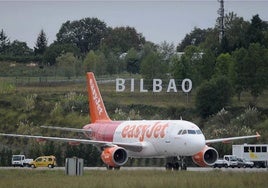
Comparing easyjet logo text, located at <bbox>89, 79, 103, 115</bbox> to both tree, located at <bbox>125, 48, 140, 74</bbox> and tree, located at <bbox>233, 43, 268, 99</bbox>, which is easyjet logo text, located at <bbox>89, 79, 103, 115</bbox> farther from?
tree, located at <bbox>125, 48, 140, 74</bbox>

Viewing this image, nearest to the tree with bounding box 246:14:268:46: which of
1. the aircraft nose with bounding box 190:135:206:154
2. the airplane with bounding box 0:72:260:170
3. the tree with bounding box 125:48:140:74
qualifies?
the tree with bounding box 125:48:140:74

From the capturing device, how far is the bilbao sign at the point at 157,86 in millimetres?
135875

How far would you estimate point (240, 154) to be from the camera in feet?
307

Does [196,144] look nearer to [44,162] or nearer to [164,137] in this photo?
[164,137]

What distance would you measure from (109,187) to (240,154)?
49828 millimetres

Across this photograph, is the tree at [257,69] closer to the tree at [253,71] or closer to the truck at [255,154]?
the tree at [253,71]

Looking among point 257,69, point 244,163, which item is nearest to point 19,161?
point 244,163

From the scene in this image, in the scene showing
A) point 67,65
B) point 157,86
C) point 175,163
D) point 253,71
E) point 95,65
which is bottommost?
point 175,163

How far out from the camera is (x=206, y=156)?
7262cm

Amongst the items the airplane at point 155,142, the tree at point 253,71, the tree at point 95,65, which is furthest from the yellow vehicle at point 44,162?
the tree at point 95,65

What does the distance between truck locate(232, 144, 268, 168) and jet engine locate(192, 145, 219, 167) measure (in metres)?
19.2

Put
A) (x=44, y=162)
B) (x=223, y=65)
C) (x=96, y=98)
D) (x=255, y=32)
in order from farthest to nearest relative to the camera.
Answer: (x=255, y=32) → (x=223, y=65) → (x=44, y=162) → (x=96, y=98)

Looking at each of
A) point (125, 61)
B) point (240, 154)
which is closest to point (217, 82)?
point (240, 154)

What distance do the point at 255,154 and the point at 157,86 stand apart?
5062 cm
